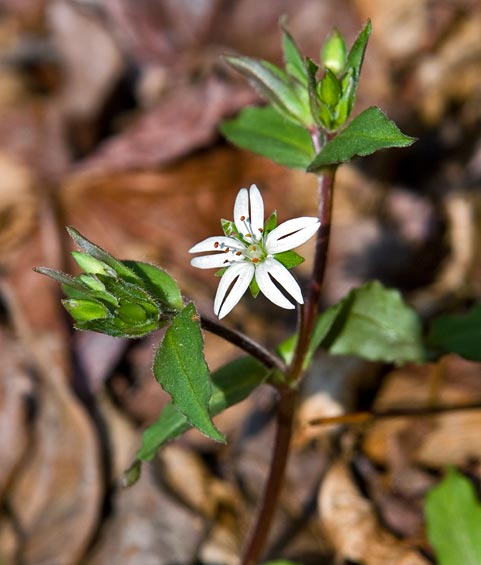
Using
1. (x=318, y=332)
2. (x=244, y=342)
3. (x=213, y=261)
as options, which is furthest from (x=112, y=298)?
(x=318, y=332)

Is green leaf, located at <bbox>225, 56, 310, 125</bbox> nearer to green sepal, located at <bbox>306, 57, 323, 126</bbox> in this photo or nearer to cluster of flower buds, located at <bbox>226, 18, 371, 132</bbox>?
cluster of flower buds, located at <bbox>226, 18, 371, 132</bbox>

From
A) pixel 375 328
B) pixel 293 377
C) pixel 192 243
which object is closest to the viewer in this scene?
pixel 293 377

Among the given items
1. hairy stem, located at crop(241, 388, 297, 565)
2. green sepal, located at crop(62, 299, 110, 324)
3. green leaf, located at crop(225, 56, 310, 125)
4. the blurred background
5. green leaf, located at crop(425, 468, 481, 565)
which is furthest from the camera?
the blurred background

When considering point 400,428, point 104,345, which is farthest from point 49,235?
point 400,428

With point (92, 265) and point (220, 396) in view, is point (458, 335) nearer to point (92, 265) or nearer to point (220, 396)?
point (220, 396)

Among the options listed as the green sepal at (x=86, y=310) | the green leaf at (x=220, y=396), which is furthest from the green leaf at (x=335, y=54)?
the green sepal at (x=86, y=310)

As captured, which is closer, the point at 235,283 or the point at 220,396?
the point at 235,283

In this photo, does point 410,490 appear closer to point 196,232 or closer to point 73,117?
point 196,232

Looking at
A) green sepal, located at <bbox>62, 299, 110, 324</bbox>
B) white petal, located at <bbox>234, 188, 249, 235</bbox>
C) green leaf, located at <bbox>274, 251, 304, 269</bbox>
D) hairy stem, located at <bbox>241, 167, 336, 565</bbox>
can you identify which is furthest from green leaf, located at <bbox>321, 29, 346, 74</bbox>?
green sepal, located at <bbox>62, 299, 110, 324</bbox>

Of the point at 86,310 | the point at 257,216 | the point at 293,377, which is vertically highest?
the point at 257,216
